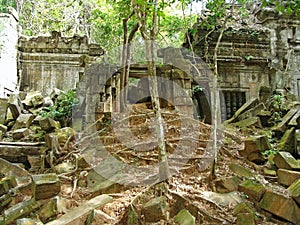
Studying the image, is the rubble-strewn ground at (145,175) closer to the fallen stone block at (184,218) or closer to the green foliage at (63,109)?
the fallen stone block at (184,218)

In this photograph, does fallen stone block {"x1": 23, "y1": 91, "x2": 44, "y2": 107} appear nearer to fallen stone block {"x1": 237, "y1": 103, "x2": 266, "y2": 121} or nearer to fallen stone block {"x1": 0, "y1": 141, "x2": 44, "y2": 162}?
fallen stone block {"x1": 0, "y1": 141, "x2": 44, "y2": 162}

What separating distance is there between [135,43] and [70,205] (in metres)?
12.7

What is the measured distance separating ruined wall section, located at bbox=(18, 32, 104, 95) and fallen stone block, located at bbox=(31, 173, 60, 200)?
826 centimetres

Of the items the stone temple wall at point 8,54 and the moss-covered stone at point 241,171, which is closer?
the moss-covered stone at point 241,171

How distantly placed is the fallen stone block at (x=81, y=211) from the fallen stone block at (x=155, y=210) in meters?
0.61

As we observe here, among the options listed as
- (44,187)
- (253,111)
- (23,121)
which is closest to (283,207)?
(44,187)

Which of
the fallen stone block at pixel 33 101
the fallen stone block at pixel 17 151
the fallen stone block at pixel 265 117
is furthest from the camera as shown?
the fallen stone block at pixel 33 101

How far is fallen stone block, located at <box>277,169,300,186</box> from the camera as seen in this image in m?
4.19

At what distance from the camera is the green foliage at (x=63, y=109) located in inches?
322

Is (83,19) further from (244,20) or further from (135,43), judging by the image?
(244,20)

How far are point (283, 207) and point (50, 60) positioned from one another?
10962 mm

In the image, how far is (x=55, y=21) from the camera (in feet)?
58.9

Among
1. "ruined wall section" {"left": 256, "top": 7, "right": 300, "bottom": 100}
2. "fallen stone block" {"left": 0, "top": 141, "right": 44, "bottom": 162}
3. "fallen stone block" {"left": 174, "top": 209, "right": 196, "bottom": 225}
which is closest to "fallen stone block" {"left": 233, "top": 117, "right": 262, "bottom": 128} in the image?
"ruined wall section" {"left": 256, "top": 7, "right": 300, "bottom": 100}

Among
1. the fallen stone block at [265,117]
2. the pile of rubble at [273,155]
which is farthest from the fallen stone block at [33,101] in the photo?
the fallen stone block at [265,117]
